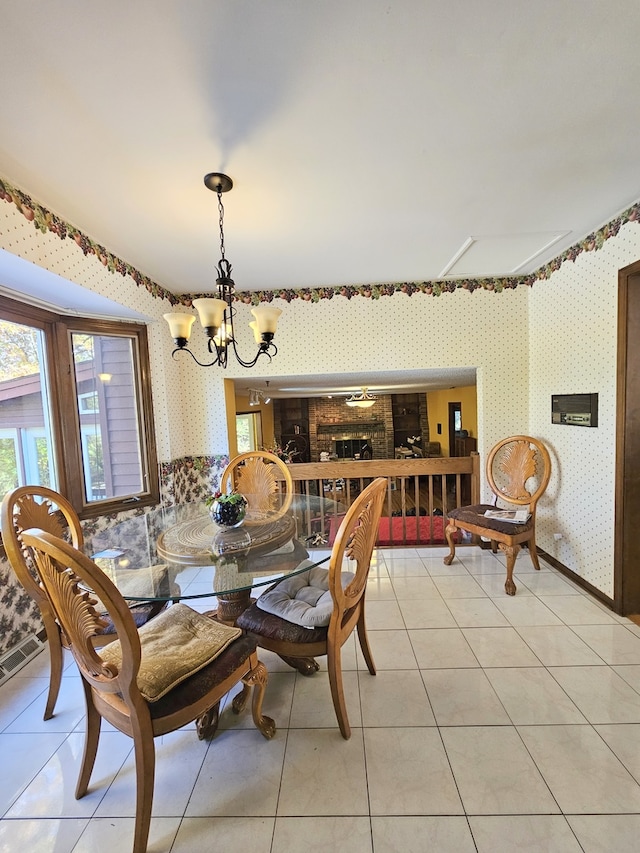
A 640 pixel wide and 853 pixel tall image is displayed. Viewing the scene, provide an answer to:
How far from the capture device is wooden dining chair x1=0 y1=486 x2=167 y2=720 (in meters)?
1.36

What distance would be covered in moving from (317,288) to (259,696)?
2941 millimetres

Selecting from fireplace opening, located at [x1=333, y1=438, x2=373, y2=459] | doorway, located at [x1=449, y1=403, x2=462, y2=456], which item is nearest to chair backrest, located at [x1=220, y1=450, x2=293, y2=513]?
doorway, located at [x1=449, y1=403, x2=462, y2=456]

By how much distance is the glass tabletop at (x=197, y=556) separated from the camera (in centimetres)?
138

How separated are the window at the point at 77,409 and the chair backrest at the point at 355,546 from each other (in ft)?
6.84

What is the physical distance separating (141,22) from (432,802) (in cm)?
253

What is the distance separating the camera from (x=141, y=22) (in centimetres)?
96

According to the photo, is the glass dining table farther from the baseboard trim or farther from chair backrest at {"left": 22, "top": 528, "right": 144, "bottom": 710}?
the baseboard trim

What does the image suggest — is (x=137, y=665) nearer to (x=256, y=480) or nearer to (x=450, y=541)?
(x=256, y=480)

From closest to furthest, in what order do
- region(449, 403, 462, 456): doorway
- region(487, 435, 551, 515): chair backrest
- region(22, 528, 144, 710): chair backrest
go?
region(22, 528, 144, 710): chair backrest
region(487, 435, 551, 515): chair backrest
region(449, 403, 462, 456): doorway

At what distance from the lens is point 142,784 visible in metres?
1.07

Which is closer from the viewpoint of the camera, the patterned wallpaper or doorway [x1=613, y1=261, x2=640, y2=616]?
doorway [x1=613, y1=261, x2=640, y2=616]

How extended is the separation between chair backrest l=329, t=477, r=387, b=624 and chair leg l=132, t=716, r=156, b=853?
26.7 inches

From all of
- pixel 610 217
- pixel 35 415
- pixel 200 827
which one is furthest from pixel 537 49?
pixel 35 415

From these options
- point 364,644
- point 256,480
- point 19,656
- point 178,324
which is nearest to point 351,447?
point 256,480
